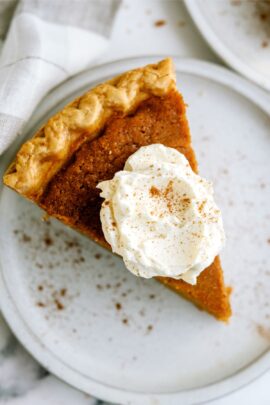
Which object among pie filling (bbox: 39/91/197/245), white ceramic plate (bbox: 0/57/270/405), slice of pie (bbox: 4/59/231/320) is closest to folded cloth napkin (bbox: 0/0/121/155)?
white ceramic plate (bbox: 0/57/270/405)

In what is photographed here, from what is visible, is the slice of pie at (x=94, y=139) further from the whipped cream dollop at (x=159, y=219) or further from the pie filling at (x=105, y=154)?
the whipped cream dollop at (x=159, y=219)

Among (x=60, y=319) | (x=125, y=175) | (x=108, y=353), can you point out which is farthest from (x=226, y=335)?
(x=125, y=175)

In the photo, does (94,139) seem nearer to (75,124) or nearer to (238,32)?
(75,124)

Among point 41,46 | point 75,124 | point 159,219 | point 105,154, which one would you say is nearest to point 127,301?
point 159,219

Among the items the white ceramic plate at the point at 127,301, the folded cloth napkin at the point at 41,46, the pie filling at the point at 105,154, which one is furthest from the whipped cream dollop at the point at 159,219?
the folded cloth napkin at the point at 41,46

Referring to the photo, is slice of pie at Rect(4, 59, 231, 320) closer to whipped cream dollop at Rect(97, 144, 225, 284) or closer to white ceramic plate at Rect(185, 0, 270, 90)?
whipped cream dollop at Rect(97, 144, 225, 284)

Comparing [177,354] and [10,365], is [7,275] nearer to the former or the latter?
[10,365]

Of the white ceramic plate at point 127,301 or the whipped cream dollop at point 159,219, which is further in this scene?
the white ceramic plate at point 127,301
